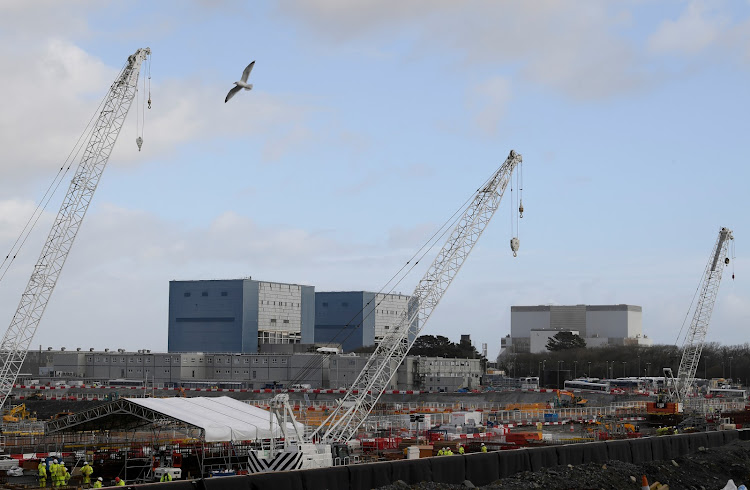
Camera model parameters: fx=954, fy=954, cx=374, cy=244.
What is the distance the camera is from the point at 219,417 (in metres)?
47.7

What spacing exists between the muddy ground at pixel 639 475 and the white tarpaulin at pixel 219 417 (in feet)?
43.0

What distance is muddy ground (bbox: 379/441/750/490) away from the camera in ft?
112

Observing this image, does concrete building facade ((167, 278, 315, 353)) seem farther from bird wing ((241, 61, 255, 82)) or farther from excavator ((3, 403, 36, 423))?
bird wing ((241, 61, 255, 82))

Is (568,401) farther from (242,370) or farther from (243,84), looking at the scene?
(243,84)

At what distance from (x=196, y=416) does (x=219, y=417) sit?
162cm

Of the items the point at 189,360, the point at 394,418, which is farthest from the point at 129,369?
the point at 394,418

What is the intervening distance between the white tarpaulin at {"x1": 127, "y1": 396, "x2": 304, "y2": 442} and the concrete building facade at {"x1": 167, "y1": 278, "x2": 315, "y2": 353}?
363ft

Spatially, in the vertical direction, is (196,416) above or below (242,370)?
below

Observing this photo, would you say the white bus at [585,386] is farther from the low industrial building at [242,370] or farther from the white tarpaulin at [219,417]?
the white tarpaulin at [219,417]

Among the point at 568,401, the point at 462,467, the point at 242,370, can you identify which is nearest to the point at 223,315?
the point at 242,370

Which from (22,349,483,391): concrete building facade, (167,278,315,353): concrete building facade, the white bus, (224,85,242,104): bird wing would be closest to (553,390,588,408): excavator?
(22,349,483,391): concrete building facade

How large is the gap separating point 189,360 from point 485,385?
4879 cm

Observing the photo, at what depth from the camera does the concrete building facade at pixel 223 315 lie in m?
162

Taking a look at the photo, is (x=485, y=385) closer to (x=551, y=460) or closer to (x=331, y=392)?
(x=331, y=392)
